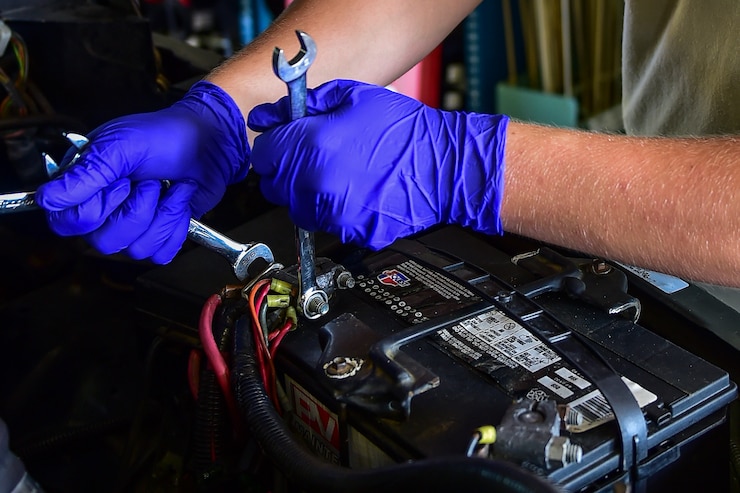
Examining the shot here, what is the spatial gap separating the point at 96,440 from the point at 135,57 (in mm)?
514

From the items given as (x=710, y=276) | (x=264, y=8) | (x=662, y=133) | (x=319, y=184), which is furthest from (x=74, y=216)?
(x=264, y=8)

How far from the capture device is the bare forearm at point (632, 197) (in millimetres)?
701

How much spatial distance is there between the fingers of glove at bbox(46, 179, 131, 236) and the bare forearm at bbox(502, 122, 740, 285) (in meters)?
0.37

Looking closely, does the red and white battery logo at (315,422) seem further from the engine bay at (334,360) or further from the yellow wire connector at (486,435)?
the yellow wire connector at (486,435)

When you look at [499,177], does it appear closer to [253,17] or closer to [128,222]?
[128,222]

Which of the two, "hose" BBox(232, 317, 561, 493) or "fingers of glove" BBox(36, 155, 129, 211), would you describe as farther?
"fingers of glove" BBox(36, 155, 129, 211)

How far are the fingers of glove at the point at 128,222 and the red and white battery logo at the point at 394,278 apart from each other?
0.23 metres

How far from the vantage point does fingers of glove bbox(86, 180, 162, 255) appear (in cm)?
77

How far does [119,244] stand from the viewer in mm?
785

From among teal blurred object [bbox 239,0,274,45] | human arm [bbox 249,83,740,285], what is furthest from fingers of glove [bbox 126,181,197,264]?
teal blurred object [bbox 239,0,274,45]

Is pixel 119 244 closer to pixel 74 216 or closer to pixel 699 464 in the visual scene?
pixel 74 216

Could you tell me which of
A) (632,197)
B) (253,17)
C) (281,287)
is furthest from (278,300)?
(253,17)

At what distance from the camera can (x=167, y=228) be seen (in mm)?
805

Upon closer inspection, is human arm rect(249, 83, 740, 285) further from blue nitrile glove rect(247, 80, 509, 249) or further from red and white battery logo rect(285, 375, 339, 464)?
red and white battery logo rect(285, 375, 339, 464)
